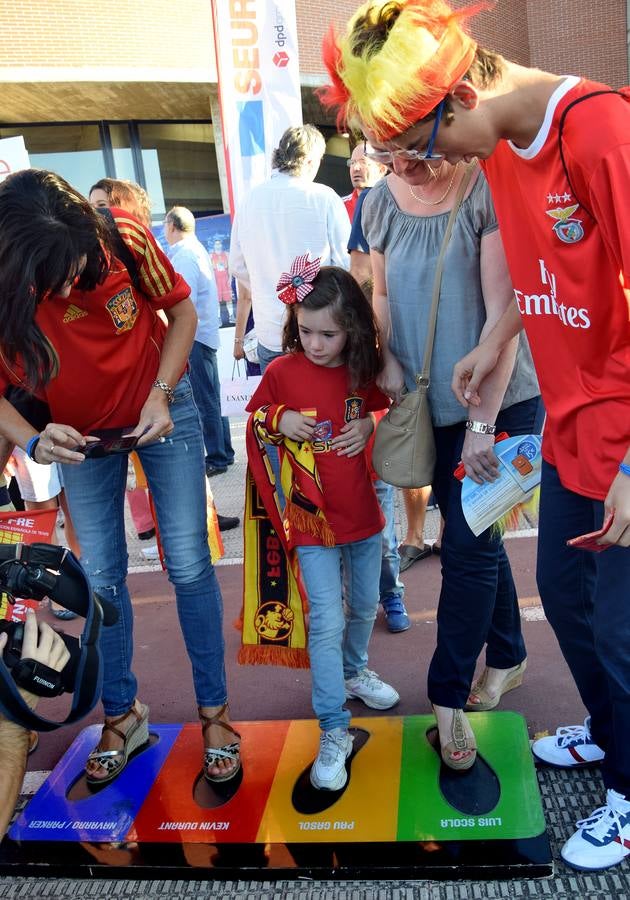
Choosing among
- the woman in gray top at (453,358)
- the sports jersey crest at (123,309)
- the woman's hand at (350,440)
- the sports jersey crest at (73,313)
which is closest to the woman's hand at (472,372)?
the woman in gray top at (453,358)

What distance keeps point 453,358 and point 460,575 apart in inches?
24.4

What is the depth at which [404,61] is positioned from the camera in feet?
5.03

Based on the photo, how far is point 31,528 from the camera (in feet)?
7.88

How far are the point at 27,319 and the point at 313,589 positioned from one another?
45.2 inches

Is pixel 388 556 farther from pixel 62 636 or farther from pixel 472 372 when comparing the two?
pixel 62 636

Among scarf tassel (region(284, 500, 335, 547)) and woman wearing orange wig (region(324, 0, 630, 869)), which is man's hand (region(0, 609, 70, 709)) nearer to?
scarf tassel (region(284, 500, 335, 547))

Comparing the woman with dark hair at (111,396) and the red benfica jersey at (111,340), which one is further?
the red benfica jersey at (111,340)

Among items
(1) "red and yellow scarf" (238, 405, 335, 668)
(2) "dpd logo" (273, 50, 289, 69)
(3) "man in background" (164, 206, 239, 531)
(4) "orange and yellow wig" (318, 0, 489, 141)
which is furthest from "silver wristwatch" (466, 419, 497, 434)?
(2) "dpd logo" (273, 50, 289, 69)

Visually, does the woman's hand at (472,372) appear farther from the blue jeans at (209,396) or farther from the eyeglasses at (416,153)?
the blue jeans at (209,396)

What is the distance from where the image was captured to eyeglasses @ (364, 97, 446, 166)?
1596 mm

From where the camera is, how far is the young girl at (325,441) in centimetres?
235

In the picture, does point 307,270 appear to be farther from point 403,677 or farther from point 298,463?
point 403,677

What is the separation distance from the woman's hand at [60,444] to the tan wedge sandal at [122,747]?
98 centimetres

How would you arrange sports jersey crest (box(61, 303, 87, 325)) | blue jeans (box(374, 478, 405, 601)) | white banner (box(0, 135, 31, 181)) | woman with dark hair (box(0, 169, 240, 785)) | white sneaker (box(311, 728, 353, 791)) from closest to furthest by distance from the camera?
woman with dark hair (box(0, 169, 240, 785))
sports jersey crest (box(61, 303, 87, 325))
white sneaker (box(311, 728, 353, 791))
blue jeans (box(374, 478, 405, 601))
white banner (box(0, 135, 31, 181))
